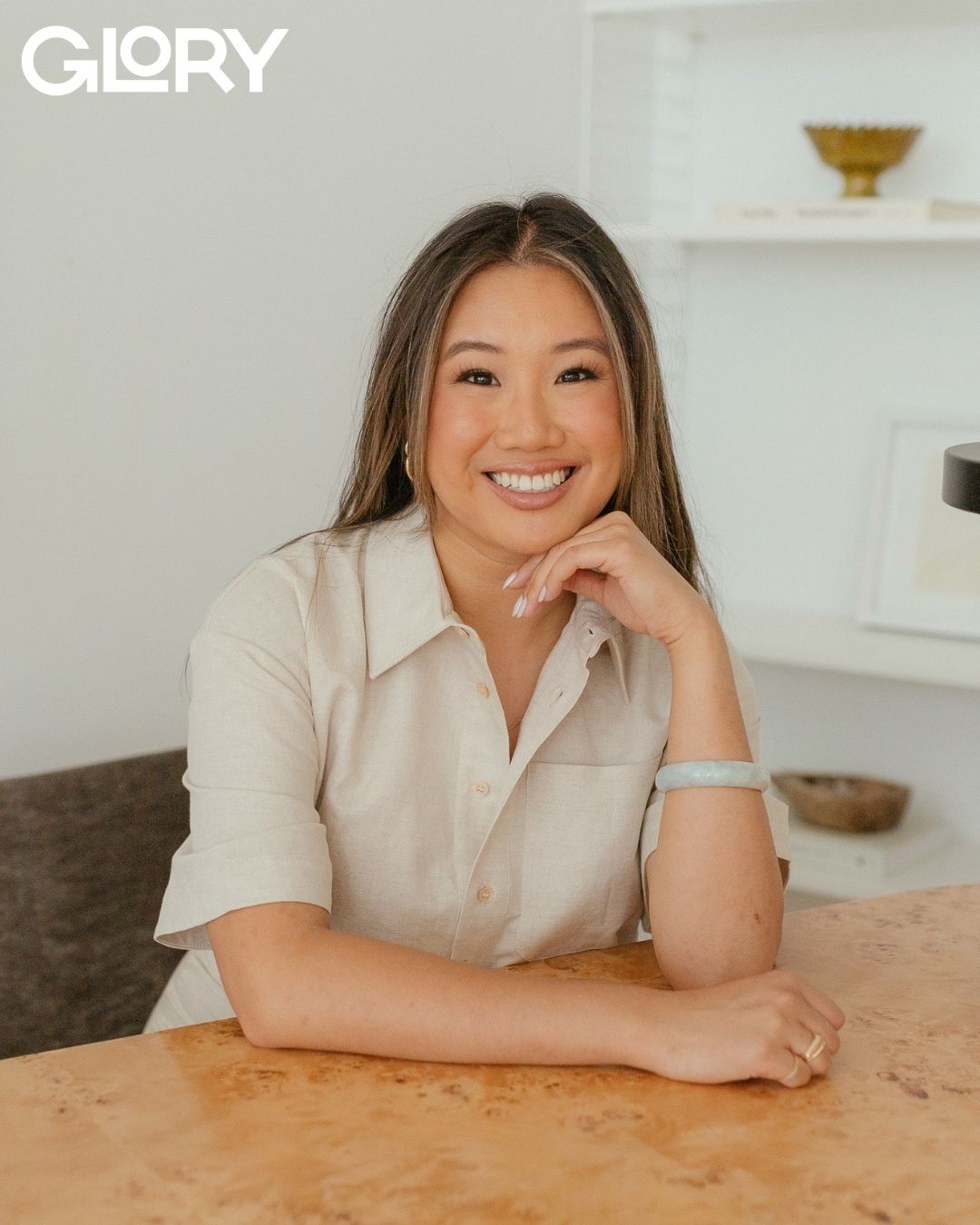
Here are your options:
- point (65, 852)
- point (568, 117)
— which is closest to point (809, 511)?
point (568, 117)

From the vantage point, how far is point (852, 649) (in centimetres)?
269

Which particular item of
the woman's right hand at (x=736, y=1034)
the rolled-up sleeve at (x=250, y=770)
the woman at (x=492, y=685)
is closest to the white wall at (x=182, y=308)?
the woman at (x=492, y=685)

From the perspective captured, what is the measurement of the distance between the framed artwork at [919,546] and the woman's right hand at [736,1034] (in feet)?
5.50

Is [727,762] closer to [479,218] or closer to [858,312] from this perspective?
[479,218]

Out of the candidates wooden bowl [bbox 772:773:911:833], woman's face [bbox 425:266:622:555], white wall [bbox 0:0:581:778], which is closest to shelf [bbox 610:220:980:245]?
white wall [bbox 0:0:581:778]

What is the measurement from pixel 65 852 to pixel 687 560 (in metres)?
0.78

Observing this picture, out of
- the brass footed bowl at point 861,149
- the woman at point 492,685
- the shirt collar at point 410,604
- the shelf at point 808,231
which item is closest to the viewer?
the woman at point 492,685

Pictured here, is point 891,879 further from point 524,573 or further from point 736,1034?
point 736,1034

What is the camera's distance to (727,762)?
1.47 metres

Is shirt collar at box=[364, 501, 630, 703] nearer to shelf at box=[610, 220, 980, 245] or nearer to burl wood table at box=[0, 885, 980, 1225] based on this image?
burl wood table at box=[0, 885, 980, 1225]

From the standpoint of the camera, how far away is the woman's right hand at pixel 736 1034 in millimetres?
1131

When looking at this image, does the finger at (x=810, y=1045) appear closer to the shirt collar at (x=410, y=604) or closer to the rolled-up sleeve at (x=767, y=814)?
the rolled-up sleeve at (x=767, y=814)

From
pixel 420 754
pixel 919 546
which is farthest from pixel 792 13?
pixel 420 754

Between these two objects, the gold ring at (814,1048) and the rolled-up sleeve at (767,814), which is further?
the rolled-up sleeve at (767,814)
